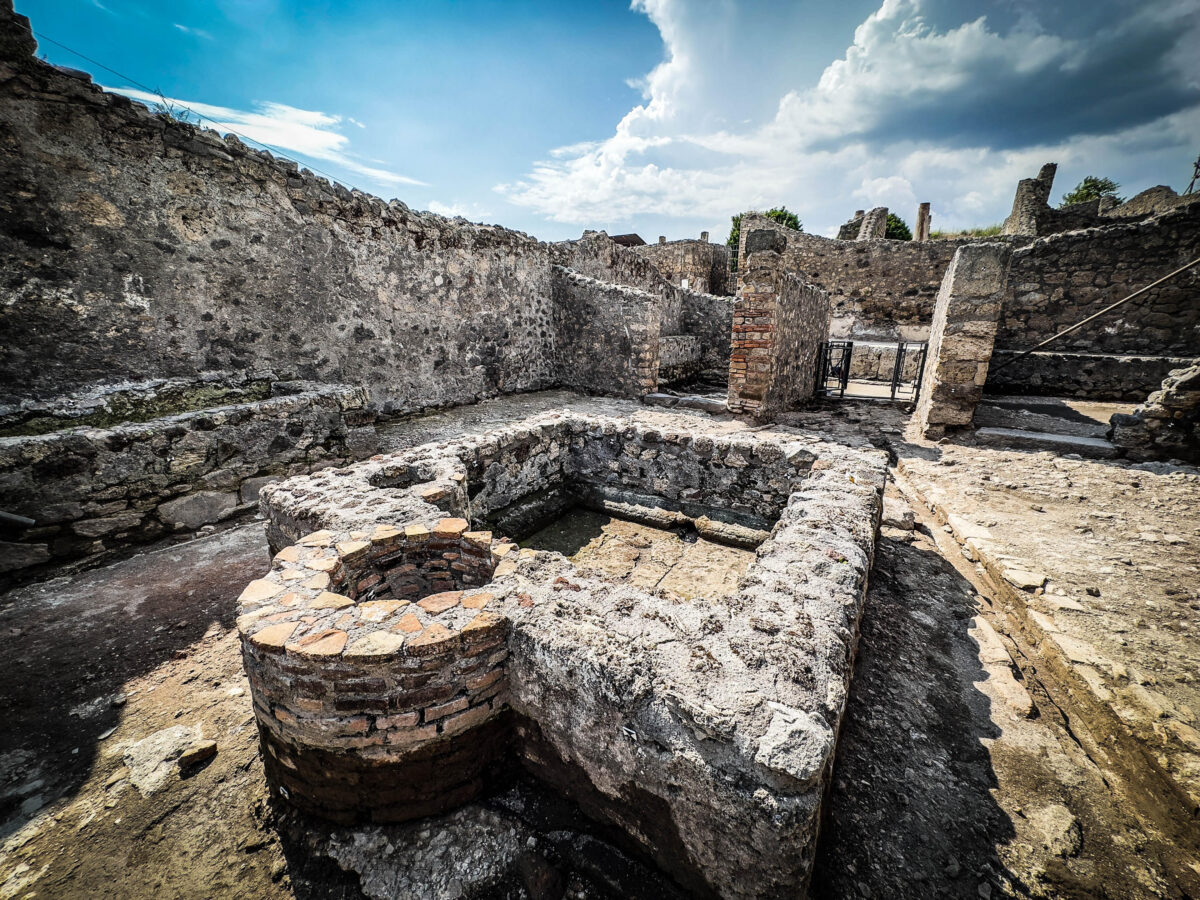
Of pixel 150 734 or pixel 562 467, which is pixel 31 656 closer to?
pixel 150 734

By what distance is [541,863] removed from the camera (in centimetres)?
152

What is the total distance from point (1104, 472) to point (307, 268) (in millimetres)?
8804

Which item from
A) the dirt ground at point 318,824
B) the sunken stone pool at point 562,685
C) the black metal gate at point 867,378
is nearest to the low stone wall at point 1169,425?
the black metal gate at point 867,378

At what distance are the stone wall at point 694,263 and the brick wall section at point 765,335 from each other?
410 inches

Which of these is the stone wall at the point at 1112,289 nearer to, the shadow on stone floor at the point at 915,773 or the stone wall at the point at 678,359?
the stone wall at the point at 678,359

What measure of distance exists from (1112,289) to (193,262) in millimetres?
14182

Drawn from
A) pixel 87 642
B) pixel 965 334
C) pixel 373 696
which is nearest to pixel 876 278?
pixel 965 334

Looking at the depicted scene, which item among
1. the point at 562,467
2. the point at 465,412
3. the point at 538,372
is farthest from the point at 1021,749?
the point at 538,372

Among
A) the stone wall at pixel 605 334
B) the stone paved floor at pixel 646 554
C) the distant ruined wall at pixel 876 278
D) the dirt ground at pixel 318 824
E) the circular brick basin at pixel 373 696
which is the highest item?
the distant ruined wall at pixel 876 278

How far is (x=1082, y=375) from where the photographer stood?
7.86m

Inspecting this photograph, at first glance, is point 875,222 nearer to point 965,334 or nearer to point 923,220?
point 923,220

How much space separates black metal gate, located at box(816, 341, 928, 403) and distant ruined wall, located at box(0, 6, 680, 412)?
6489 mm

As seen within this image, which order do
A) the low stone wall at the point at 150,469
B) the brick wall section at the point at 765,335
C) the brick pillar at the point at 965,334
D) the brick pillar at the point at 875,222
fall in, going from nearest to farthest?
the low stone wall at the point at 150,469 < the brick pillar at the point at 965,334 < the brick wall section at the point at 765,335 < the brick pillar at the point at 875,222

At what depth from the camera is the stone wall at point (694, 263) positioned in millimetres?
16750
